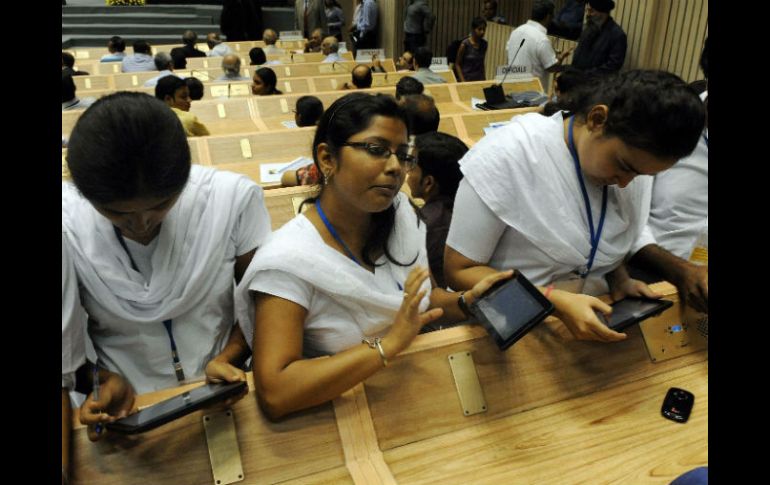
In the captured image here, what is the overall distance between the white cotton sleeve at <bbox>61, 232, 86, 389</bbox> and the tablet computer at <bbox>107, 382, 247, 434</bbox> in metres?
0.21

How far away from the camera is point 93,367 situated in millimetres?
1262

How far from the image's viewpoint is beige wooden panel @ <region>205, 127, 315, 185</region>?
11.0 ft

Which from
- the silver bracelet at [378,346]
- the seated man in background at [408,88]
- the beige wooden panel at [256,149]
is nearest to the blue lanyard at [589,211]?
the silver bracelet at [378,346]

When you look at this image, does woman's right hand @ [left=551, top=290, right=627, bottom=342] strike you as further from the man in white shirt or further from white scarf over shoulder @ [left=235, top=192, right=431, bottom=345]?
the man in white shirt

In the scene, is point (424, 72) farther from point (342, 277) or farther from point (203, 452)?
point (203, 452)

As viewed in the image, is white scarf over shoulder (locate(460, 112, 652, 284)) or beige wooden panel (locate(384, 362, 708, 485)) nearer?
beige wooden panel (locate(384, 362, 708, 485))

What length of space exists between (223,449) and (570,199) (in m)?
1.12

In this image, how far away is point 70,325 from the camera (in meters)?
1.14

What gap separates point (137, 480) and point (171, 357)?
358 millimetres

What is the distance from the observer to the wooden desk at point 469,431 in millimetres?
1100

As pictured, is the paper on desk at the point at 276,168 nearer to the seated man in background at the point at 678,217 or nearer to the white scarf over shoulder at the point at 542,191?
the white scarf over shoulder at the point at 542,191

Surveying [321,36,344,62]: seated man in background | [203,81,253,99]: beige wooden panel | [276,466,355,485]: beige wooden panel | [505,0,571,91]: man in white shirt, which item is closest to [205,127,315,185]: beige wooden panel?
[203,81,253,99]: beige wooden panel

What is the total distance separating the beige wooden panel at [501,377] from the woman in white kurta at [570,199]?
0.12 metres
